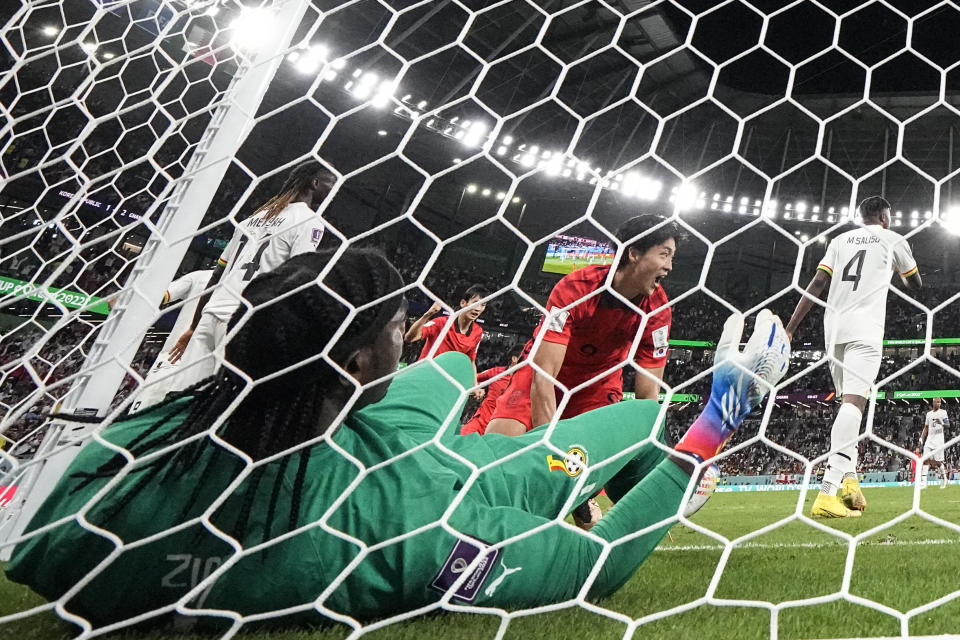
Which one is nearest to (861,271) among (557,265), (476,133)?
(476,133)

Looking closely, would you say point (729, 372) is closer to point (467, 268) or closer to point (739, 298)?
point (467, 268)

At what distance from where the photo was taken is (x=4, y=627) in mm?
605

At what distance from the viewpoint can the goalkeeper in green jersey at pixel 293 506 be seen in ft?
1.93

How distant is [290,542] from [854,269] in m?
1.63

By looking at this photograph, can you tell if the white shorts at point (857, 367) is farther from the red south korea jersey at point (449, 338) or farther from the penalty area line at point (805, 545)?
the red south korea jersey at point (449, 338)

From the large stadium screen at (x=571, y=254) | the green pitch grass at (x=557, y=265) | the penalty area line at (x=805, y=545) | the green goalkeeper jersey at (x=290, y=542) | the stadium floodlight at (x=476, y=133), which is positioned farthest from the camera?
the green pitch grass at (x=557, y=265)

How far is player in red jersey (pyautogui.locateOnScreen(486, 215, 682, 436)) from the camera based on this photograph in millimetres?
1464

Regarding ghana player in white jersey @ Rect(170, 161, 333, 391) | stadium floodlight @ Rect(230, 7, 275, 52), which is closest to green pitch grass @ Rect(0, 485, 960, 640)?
ghana player in white jersey @ Rect(170, 161, 333, 391)

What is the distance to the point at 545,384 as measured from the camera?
1.48 m

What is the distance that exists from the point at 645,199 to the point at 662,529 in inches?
364

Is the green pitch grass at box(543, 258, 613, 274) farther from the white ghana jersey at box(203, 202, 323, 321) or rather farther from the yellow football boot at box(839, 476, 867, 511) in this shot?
the white ghana jersey at box(203, 202, 323, 321)

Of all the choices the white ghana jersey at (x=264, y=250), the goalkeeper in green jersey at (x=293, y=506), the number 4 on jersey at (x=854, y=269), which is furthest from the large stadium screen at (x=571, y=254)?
the goalkeeper in green jersey at (x=293, y=506)

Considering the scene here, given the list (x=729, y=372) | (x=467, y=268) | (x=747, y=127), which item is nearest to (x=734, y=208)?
(x=747, y=127)

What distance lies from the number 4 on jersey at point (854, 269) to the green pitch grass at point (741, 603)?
0.70 meters
